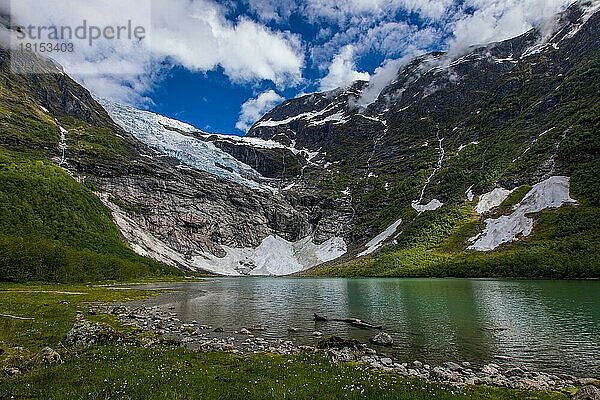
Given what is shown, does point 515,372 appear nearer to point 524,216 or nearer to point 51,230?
point 51,230

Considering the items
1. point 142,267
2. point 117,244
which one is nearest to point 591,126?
point 142,267

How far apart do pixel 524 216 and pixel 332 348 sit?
159 metres

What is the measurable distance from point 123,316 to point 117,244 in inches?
5081

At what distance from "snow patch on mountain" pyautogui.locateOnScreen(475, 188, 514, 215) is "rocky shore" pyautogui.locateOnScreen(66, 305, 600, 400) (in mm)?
170527

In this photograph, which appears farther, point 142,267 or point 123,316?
point 142,267

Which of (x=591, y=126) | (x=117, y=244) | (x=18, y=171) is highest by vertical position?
(x=591, y=126)

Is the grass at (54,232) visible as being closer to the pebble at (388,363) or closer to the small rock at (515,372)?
the pebble at (388,363)

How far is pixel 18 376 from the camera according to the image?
1606 cm

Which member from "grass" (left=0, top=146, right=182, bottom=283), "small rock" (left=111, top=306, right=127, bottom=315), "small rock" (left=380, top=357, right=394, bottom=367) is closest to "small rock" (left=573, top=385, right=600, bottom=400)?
"small rock" (left=380, top=357, right=394, bottom=367)

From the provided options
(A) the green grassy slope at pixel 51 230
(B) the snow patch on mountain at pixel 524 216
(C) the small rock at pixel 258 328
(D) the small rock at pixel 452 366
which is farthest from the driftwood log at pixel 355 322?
(B) the snow patch on mountain at pixel 524 216

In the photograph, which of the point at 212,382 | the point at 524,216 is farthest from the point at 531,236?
the point at 212,382

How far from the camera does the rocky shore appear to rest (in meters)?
20.4

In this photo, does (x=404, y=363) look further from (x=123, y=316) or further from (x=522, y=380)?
(x=123, y=316)

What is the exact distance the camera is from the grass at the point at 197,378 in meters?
14.5
